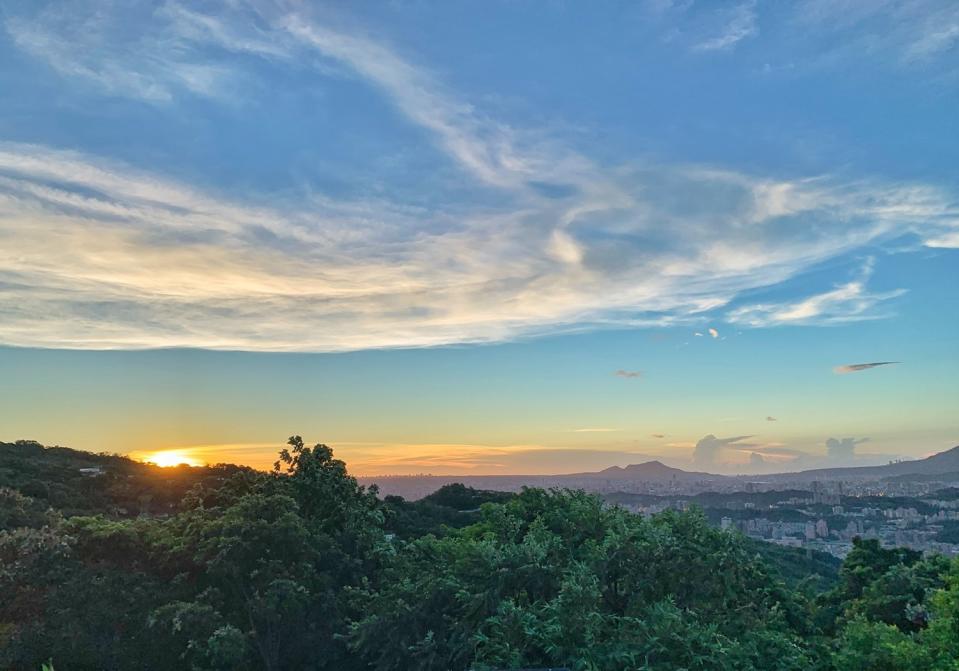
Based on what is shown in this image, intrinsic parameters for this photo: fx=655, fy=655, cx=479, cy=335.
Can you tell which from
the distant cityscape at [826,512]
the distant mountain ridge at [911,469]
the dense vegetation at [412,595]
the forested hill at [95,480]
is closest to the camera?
the dense vegetation at [412,595]

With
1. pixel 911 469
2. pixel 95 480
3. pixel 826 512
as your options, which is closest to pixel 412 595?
pixel 95 480

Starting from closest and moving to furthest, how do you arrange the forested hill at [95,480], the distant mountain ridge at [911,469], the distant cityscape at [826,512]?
the forested hill at [95,480] → the distant cityscape at [826,512] → the distant mountain ridge at [911,469]

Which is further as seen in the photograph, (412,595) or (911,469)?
(911,469)

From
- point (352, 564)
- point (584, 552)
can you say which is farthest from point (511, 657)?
point (352, 564)

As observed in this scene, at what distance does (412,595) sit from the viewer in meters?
13.5

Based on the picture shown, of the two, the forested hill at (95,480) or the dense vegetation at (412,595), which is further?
the forested hill at (95,480)

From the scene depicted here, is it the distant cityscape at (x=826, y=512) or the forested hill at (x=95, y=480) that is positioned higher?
the forested hill at (x=95, y=480)

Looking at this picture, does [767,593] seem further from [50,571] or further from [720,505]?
[720,505]

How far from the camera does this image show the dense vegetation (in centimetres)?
1147

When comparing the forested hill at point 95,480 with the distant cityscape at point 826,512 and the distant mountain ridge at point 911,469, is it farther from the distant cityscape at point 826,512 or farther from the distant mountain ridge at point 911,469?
the distant mountain ridge at point 911,469

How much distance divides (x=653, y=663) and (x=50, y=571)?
13.1 m

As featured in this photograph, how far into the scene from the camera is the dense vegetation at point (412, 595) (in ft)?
37.6

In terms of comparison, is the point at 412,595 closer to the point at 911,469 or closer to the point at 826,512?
the point at 826,512

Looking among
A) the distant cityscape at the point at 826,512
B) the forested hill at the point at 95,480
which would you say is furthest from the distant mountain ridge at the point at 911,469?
the forested hill at the point at 95,480
